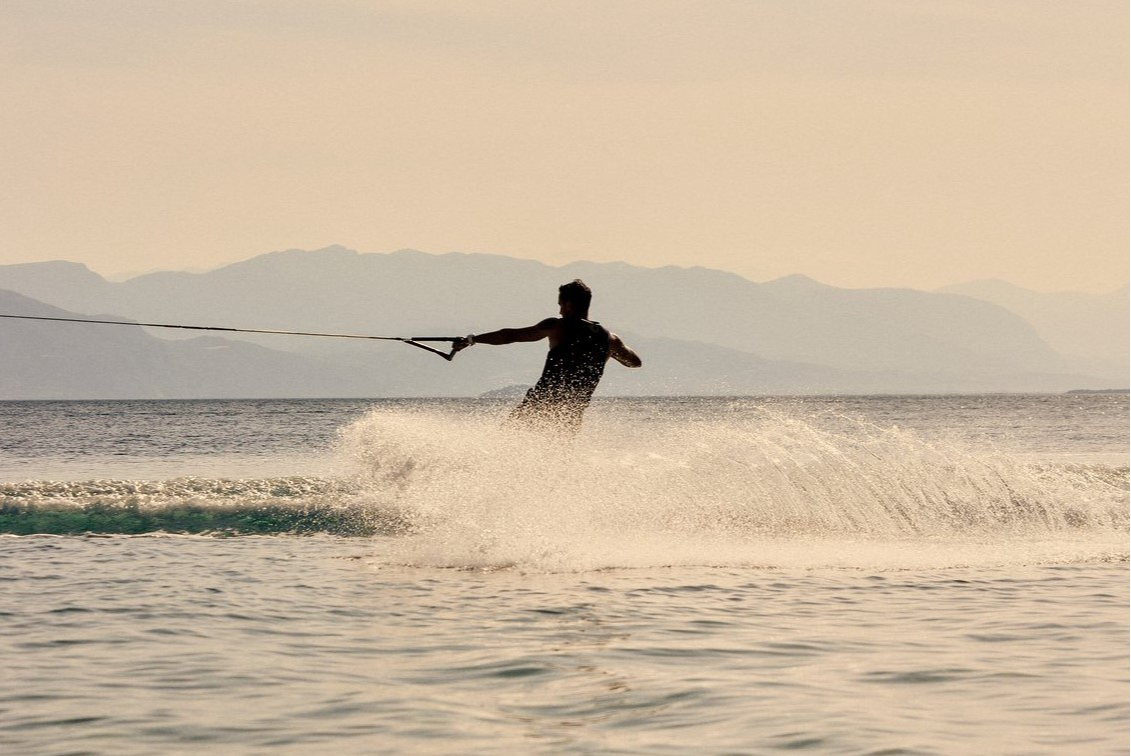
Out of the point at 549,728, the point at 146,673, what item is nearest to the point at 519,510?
the point at 146,673

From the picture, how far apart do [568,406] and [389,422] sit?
14.4 ft

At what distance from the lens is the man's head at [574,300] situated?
1261 centimetres

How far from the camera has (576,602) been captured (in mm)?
9484

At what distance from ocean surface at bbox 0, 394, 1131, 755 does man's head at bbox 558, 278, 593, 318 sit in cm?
127

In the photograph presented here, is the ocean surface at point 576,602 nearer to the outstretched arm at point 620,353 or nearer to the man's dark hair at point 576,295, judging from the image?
the outstretched arm at point 620,353

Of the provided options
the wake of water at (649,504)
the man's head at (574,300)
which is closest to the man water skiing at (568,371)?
the man's head at (574,300)

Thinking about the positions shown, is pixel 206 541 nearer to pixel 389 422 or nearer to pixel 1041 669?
pixel 389 422

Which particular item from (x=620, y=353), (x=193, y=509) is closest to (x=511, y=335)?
(x=620, y=353)

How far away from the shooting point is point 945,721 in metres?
6.07

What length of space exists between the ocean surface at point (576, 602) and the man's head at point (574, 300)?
127 centimetres

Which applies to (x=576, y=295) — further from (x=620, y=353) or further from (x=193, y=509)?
(x=193, y=509)

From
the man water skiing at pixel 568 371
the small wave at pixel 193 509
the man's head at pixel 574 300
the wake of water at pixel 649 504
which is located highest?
the man's head at pixel 574 300

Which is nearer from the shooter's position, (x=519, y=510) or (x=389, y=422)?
(x=519, y=510)

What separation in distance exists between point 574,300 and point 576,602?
3.97 metres
